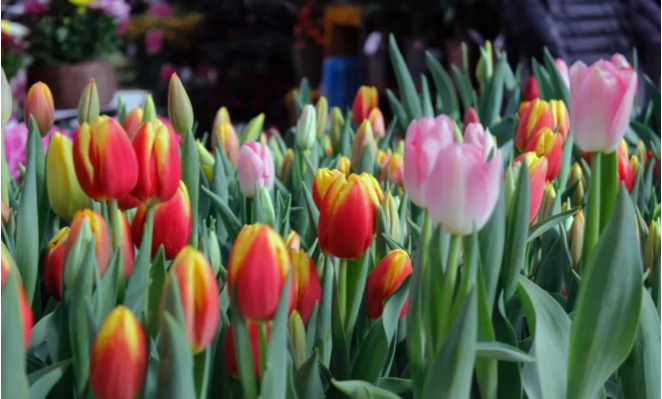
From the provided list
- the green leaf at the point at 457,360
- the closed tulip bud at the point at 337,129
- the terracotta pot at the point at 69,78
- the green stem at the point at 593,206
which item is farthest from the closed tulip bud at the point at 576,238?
the terracotta pot at the point at 69,78

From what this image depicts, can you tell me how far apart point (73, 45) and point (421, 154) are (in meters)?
2.89

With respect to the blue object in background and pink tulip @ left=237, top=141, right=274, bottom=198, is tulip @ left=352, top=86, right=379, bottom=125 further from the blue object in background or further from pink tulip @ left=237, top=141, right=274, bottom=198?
the blue object in background

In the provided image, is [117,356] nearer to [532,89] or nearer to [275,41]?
[532,89]

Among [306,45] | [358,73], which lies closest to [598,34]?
[358,73]

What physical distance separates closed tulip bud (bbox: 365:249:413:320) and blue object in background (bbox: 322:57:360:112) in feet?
11.4

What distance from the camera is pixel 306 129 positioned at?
2.67ft

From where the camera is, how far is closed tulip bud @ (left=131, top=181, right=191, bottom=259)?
51 centimetres

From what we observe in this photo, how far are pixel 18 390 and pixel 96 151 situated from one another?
0.50ft

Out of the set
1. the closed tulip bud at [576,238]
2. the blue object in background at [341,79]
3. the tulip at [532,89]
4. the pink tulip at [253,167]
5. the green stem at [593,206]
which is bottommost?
the closed tulip bud at [576,238]

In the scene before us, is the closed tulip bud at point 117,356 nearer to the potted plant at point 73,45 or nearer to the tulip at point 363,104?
the tulip at point 363,104

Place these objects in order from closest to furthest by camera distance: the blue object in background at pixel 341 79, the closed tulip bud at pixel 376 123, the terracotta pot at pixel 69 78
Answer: the closed tulip bud at pixel 376 123 < the terracotta pot at pixel 69 78 < the blue object in background at pixel 341 79

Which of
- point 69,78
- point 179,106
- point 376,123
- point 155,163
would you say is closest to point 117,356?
point 155,163

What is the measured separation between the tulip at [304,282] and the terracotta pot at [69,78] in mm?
2706

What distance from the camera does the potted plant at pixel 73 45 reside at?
10.0 ft
